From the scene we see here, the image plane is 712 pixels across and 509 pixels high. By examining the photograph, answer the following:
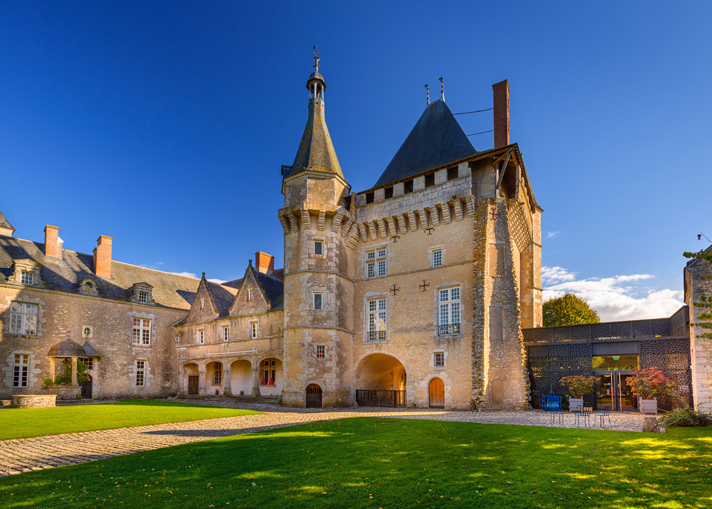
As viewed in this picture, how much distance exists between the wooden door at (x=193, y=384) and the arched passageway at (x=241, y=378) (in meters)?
4.24

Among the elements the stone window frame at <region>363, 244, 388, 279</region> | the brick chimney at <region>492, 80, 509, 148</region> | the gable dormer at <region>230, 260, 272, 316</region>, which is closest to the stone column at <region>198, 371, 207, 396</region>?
the gable dormer at <region>230, 260, 272, 316</region>

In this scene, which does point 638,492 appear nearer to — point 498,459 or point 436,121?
point 498,459

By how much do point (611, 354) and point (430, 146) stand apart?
13.5 m

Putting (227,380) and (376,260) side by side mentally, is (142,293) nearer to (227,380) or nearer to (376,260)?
(227,380)

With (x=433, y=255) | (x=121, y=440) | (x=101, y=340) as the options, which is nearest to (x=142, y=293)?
(x=101, y=340)

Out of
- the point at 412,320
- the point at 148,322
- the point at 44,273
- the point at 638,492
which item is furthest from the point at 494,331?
the point at 44,273

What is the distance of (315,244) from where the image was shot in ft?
77.7

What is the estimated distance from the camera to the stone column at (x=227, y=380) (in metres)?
27.8

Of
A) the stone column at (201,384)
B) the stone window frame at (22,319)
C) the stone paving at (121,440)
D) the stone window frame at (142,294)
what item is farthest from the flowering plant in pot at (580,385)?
the stone window frame at (22,319)

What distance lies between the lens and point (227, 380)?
27922mm

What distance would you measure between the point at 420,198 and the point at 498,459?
646 inches

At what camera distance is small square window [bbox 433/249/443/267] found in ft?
72.4

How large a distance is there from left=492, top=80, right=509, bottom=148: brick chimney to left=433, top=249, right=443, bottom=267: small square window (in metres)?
5.94

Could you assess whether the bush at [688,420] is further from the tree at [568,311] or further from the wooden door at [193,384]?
the wooden door at [193,384]
